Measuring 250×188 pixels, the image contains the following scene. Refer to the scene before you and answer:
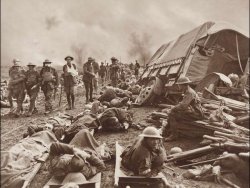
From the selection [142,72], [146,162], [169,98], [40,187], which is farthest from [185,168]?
[142,72]

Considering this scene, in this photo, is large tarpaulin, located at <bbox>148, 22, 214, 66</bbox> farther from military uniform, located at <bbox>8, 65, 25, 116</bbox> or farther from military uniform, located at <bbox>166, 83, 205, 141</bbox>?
military uniform, located at <bbox>8, 65, 25, 116</bbox>

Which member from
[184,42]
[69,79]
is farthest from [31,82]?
[184,42]

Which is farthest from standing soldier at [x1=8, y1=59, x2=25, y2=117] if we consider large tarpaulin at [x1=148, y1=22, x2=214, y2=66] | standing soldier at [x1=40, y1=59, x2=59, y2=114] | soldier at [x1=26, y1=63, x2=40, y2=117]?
large tarpaulin at [x1=148, y1=22, x2=214, y2=66]

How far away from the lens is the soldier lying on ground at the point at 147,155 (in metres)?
4.37

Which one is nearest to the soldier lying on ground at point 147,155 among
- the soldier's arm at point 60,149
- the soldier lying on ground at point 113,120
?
the soldier's arm at point 60,149

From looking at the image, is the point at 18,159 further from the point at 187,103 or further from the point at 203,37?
the point at 203,37

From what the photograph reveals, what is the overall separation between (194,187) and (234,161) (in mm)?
623

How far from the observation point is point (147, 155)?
4.44m

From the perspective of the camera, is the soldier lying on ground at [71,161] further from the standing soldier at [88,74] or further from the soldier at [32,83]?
the standing soldier at [88,74]

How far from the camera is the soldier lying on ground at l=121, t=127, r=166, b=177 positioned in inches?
172

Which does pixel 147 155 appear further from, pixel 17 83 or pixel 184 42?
pixel 184 42

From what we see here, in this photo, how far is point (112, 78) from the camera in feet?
34.8

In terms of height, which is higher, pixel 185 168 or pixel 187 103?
pixel 187 103

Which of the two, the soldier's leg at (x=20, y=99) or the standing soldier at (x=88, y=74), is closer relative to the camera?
the soldier's leg at (x=20, y=99)
